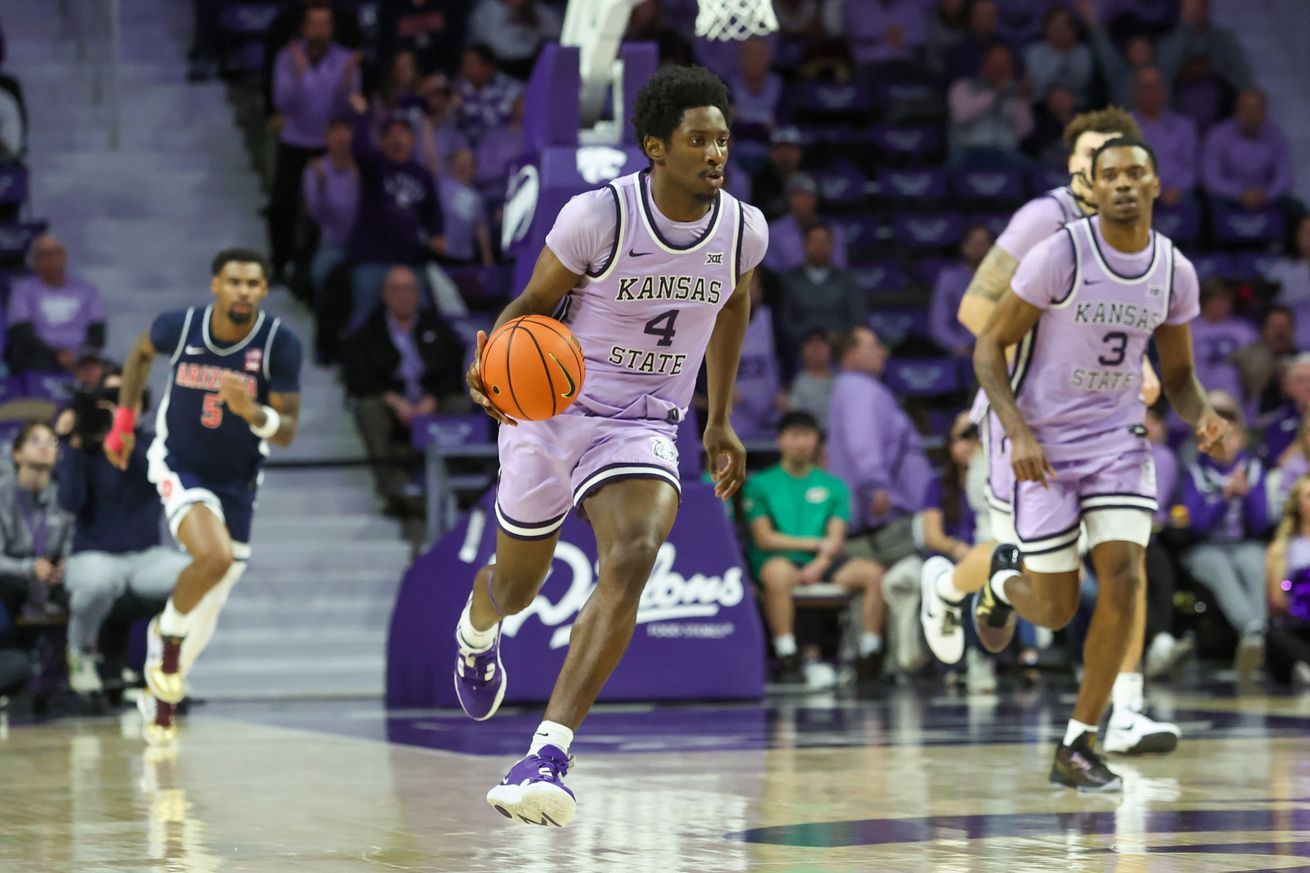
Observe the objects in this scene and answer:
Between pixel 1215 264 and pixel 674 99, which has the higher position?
pixel 1215 264

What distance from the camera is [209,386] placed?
917 centimetres

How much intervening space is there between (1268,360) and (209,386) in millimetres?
8111

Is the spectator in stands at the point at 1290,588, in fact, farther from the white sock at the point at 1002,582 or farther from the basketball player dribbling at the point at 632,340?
the basketball player dribbling at the point at 632,340

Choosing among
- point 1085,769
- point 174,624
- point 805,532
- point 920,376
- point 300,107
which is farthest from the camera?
point 300,107

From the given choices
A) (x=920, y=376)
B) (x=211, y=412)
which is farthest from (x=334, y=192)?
(x=211, y=412)

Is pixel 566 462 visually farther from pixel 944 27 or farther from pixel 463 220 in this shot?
pixel 944 27

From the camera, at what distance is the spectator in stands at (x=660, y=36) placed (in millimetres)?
15773

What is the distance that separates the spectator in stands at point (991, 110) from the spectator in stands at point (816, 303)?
265 cm

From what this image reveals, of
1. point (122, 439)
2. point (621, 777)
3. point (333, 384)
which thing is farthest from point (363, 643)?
point (621, 777)

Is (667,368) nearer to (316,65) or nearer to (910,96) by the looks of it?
(316,65)

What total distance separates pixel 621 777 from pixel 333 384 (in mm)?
8006

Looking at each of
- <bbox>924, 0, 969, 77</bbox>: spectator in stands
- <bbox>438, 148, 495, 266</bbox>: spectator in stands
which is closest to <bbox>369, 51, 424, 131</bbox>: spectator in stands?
<bbox>438, 148, 495, 266</bbox>: spectator in stands

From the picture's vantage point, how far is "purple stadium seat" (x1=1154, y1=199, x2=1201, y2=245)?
16281 millimetres

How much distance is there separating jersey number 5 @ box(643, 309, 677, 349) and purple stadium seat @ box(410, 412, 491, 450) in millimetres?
7219
